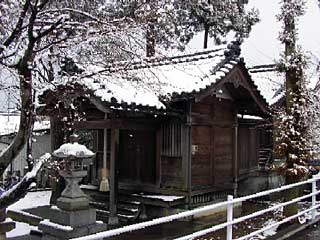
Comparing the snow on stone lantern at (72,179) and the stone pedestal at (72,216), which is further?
the snow on stone lantern at (72,179)

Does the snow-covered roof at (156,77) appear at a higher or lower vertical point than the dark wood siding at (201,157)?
higher

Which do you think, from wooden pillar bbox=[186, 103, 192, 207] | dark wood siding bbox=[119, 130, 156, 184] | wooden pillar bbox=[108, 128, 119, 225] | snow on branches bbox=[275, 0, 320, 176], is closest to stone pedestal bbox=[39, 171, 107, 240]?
wooden pillar bbox=[108, 128, 119, 225]

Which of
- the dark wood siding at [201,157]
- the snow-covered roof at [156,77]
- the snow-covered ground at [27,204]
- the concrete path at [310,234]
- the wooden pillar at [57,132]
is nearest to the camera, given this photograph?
the snow-covered roof at [156,77]

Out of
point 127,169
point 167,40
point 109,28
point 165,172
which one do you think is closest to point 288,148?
point 165,172

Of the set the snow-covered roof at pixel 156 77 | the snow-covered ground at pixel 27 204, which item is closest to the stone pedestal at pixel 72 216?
the snow-covered roof at pixel 156 77

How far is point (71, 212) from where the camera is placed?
24.0ft

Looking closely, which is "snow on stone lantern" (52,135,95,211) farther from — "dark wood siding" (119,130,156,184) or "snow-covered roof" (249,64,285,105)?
"snow-covered roof" (249,64,285,105)

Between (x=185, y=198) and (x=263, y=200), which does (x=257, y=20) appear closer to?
(x=263, y=200)

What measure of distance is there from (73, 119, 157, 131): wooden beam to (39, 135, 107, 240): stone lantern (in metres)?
2.56

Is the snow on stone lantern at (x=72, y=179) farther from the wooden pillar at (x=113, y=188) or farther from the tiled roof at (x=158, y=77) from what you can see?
the wooden pillar at (x=113, y=188)

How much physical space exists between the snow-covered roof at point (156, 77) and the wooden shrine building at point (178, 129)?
0.03 meters

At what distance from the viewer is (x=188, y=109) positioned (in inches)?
442

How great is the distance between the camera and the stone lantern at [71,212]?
23.8 feet

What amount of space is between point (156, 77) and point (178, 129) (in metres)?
6.44
